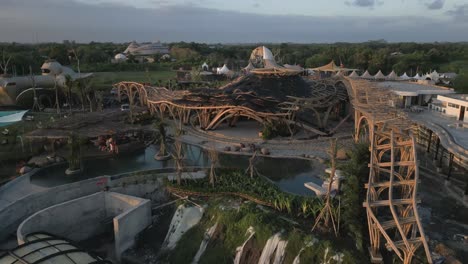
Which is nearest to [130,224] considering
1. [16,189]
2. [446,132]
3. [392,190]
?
[16,189]

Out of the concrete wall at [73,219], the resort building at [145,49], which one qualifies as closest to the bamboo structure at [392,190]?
the concrete wall at [73,219]

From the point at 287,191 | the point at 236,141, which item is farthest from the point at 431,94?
the point at 287,191

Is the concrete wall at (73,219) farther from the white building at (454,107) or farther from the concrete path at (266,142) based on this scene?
the white building at (454,107)

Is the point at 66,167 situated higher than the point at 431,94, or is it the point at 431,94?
the point at 431,94

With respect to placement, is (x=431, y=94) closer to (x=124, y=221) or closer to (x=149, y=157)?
(x=149, y=157)

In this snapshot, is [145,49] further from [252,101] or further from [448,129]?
[448,129]

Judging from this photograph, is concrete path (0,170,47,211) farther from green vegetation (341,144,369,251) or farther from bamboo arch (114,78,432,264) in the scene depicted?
green vegetation (341,144,369,251)
